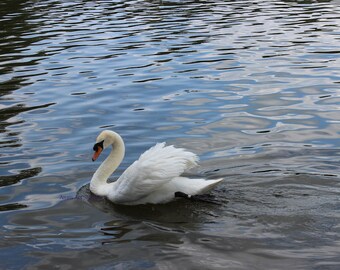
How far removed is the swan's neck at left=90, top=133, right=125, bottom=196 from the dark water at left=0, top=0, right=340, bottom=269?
196mm

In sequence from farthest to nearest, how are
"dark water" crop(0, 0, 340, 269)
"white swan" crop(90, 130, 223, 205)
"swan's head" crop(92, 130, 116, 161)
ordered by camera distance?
"swan's head" crop(92, 130, 116, 161), "white swan" crop(90, 130, 223, 205), "dark water" crop(0, 0, 340, 269)

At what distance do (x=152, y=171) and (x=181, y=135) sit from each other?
11.2 feet

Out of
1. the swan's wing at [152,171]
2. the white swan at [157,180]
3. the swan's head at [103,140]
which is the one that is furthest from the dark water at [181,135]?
the swan's head at [103,140]

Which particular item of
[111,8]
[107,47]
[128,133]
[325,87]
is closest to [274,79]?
[325,87]

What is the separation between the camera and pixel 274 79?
15.6 meters

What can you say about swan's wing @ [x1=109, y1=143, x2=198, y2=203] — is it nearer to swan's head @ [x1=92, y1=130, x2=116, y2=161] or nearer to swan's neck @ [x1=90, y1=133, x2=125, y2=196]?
swan's neck @ [x1=90, y1=133, x2=125, y2=196]

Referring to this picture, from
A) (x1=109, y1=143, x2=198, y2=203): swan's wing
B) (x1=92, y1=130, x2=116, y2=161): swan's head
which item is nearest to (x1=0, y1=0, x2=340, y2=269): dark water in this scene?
(x1=109, y1=143, x2=198, y2=203): swan's wing

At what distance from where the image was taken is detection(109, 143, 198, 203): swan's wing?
8.45 m

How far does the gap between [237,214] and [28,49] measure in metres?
14.5

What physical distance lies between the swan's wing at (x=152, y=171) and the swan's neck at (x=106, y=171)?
1.63ft

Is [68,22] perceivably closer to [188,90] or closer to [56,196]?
[188,90]

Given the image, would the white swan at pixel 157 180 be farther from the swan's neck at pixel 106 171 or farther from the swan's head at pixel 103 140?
the swan's head at pixel 103 140

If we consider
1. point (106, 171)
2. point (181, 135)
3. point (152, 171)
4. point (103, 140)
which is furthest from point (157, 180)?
point (181, 135)

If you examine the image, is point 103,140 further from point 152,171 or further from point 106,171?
point 152,171
